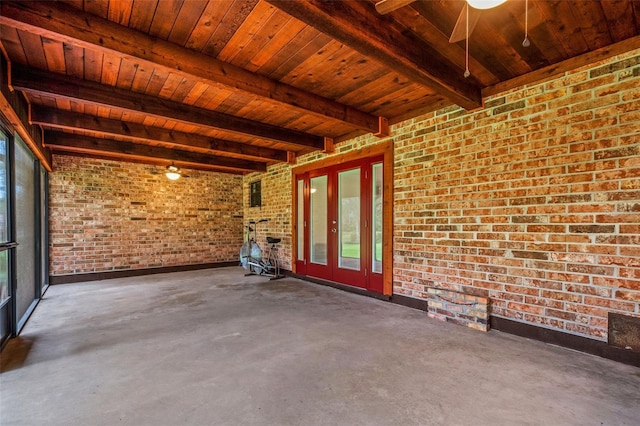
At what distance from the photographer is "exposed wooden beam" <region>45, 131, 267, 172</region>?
5.23 metres

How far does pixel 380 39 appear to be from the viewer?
232cm

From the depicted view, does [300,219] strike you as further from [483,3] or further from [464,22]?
[483,3]

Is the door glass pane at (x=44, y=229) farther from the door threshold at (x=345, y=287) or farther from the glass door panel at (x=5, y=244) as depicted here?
the door threshold at (x=345, y=287)

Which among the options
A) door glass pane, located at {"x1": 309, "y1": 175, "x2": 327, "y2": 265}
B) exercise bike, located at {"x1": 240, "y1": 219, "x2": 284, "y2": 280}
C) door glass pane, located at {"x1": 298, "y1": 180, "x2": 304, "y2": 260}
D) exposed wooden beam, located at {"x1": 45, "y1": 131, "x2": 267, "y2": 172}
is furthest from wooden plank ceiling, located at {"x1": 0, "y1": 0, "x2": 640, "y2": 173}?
exercise bike, located at {"x1": 240, "y1": 219, "x2": 284, "y2": 280}

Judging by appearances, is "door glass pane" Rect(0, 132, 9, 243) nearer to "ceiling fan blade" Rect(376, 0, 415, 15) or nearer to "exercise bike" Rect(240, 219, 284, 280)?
"ceiling fan blade" Rect(376, 0, 415, 15)

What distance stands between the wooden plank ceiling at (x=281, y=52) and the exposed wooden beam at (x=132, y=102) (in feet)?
0.04

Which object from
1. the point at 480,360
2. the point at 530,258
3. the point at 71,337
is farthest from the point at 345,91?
the point at 71,337

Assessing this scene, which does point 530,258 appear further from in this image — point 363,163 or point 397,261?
point 363,163

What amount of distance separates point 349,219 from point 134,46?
12.8 ft

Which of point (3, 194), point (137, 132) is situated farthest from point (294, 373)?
point (137, 132)

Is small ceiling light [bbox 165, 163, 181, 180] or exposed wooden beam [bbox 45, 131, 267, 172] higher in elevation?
A: exposed wooden beam [bbox 45, 131, 267, 172]

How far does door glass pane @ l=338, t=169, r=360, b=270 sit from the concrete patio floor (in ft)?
4.80

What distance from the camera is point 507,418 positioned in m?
1.84

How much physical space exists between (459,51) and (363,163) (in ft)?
8.16
